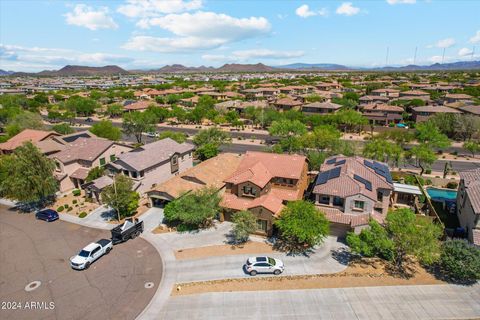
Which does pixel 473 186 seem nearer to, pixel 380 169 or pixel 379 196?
pixel 380 169

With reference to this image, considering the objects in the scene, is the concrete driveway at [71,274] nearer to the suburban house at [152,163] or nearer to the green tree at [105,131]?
the suburban house at [152,163]

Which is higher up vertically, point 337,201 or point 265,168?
point 265,168

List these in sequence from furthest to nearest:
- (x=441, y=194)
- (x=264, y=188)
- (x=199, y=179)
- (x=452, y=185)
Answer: (x=452, y=185)
(x=441, y=194)
(x=199, y=179)
(x=264, y=188)

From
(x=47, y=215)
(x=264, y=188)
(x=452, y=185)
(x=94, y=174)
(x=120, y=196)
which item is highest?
(x=264, y=188)

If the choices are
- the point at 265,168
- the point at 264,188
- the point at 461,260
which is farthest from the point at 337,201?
the point at 461,260

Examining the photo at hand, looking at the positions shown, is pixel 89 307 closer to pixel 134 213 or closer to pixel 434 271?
pixel 134 213

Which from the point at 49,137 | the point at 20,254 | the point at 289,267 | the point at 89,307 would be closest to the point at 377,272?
the point at 289,267
